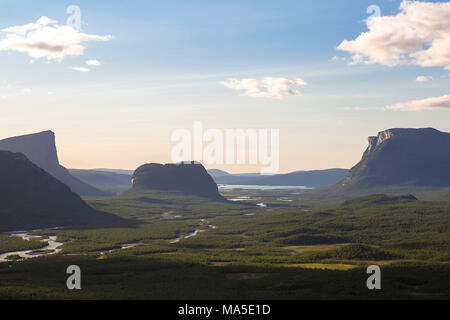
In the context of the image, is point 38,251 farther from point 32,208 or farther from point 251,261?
point 32,208

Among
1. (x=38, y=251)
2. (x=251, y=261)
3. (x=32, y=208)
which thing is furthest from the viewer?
(x=32, y=208)

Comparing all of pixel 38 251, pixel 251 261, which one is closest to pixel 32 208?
pixel 38 251

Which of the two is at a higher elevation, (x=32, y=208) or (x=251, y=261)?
(x=32, y=208)

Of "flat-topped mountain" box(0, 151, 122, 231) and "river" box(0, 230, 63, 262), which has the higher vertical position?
"flat-topped mountain" box(0, 151, 122, 231)

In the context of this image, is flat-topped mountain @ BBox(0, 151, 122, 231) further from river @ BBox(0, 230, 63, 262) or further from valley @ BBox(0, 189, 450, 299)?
river @ BBox(0, 230, 63, 262)

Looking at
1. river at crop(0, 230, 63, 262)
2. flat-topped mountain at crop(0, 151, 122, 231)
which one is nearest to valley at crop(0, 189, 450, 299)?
river at crop(0, 230, 63, 262)

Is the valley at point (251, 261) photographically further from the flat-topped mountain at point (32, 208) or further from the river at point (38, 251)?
the flat-topped mountain at point (32, 208)

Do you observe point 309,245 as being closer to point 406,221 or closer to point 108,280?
point 406,221

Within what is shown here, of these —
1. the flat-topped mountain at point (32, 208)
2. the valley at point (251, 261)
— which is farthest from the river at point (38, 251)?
the flat-topped mountain at point (32, 208)

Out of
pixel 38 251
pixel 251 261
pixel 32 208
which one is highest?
pixel 32 208
